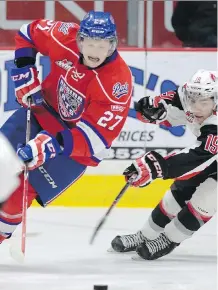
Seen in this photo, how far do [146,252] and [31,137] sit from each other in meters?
0.62

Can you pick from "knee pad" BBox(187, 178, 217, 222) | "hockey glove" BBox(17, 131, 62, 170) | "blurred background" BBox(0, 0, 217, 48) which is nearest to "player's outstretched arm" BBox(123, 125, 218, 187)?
"knee pad" BBox(187, 178, 217, 222)

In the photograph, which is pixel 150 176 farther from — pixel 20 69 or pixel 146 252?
pixel 20 69

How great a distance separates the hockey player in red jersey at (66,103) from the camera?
3.38 m

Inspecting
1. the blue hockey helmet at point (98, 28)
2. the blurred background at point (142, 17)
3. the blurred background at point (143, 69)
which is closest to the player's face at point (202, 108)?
the blue hockey helmet at point (98, 28)

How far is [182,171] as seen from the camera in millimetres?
3605

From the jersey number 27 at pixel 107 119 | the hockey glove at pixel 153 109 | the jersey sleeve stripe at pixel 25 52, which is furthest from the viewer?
the hockey glove at pixel 153 109

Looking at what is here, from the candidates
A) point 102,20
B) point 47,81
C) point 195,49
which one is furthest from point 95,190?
point 102,20

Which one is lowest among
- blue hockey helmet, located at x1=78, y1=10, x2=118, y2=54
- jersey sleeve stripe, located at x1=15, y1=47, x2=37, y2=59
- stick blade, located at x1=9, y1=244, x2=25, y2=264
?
stick blade, located at x1=9, y1=244, x2=25, y2=264

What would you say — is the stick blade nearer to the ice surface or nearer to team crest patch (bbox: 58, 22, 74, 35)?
the ice surface

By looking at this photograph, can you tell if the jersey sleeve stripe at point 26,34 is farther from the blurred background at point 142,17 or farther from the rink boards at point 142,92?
the blurred background at point 142,17

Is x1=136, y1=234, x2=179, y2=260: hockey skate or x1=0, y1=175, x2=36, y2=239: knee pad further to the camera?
x1=136, y1=234, x2=179, y2=260: hockey skate

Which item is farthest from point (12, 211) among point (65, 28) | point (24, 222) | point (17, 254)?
point (65, 28)

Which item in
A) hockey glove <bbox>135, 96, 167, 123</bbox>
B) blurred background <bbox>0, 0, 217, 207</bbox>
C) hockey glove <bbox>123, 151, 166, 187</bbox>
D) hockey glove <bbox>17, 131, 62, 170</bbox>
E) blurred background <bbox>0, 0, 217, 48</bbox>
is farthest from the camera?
blurred background <bbox>0, 0, 217, 48</bbox>

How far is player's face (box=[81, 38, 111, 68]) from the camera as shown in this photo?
11.2 ft
